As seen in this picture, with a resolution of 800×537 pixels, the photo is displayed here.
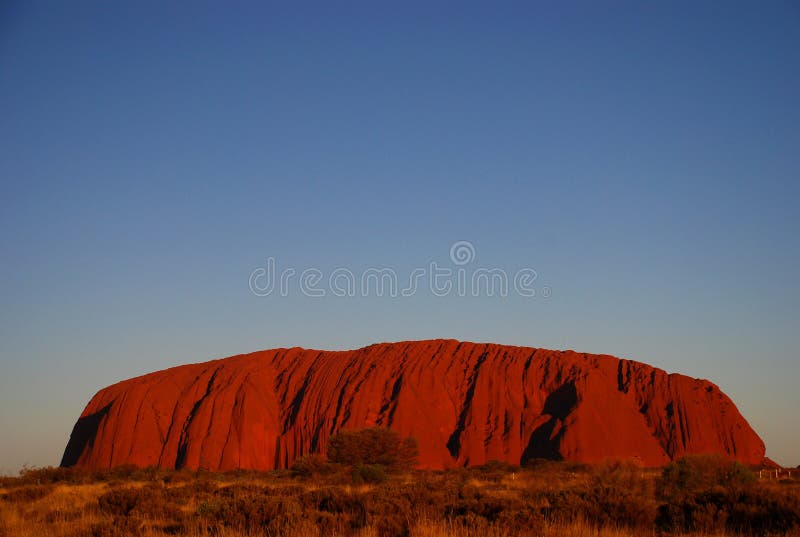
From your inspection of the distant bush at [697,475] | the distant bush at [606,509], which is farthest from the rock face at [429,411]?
the distant bush at [606,509]

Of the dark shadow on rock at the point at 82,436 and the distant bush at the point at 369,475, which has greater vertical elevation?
the distant bush at the point at 369,475

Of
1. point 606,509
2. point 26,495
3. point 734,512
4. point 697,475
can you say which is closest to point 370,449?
point 697,475

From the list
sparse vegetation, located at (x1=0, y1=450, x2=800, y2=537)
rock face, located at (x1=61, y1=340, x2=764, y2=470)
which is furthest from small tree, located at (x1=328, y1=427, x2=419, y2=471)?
sparse vegetation, located at (x1=0, y1=450, x2=800, y2=537)

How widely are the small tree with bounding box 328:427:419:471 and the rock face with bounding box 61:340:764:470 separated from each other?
12360 mm

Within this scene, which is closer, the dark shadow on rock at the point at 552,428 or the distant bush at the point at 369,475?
the distant bush at the point at 369,475

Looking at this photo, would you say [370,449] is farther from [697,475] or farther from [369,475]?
[697,475]

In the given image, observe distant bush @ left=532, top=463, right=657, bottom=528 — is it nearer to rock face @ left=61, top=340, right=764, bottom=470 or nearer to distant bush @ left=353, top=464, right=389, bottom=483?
distant bush @ left=353, top=464, right=389, bottom=483

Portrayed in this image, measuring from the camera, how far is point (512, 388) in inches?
2586

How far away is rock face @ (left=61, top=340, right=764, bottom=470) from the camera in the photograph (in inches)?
2365

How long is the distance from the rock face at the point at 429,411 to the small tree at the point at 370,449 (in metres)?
12.4

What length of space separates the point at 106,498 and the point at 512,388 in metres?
52.9

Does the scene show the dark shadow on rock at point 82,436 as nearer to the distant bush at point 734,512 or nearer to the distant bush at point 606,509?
the distant bush at point 606,509

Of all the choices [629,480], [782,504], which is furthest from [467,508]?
[629,480]

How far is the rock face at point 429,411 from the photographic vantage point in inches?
Result: 2365
